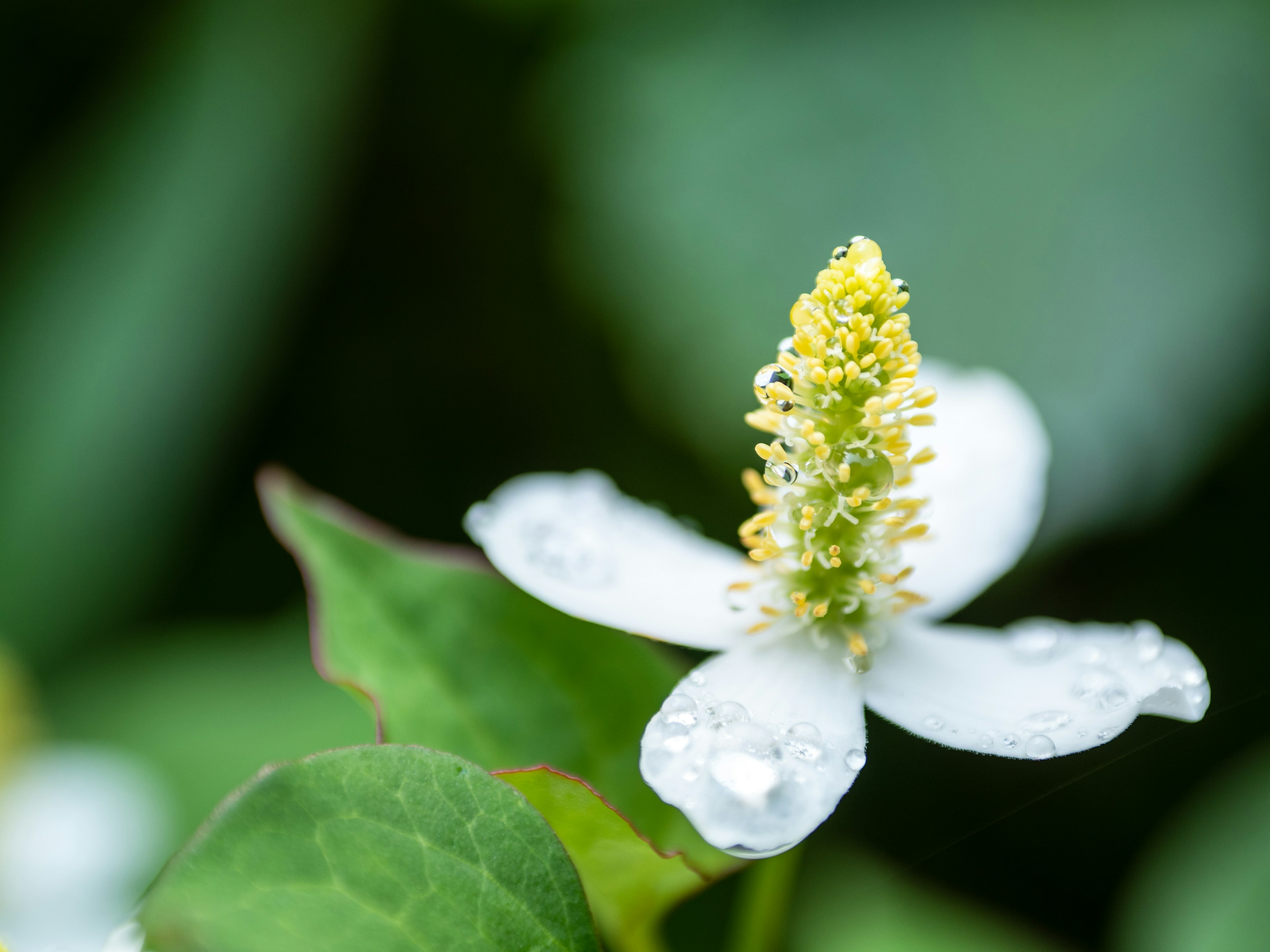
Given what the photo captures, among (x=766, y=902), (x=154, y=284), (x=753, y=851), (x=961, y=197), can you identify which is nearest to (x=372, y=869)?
(x=753, y=851)

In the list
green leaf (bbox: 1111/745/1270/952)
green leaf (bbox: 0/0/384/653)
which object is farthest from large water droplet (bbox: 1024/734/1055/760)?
green leaf (bbox: 0/0/384/653)

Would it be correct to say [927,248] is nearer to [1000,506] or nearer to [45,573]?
[1000,506]

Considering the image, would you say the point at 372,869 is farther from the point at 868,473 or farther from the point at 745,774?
the point at 868,473

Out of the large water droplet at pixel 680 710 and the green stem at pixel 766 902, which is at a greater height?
the large water droplet at pixel 680 710

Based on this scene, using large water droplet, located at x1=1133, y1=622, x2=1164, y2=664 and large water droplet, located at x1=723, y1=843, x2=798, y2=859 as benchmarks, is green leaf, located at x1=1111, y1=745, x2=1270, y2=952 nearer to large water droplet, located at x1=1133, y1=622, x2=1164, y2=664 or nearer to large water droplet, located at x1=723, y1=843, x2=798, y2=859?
large water droplet, located at x1=1133, y1=622, x2=1164, y2=664

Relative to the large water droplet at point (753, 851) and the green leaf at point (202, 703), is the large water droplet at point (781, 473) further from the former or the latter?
the green leaf at point (202, 703)

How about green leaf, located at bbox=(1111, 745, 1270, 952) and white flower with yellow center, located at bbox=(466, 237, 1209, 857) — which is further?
green leaf, located at bbox=(1111, 745, 1270, 952)

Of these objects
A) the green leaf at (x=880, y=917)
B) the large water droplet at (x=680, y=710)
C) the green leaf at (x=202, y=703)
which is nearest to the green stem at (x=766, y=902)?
the large water droplet at (x=680, y=710)
